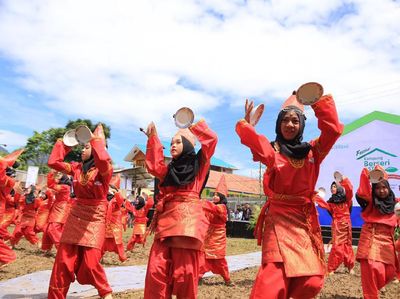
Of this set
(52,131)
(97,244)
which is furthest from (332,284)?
(52,131)

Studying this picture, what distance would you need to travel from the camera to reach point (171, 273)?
409cm

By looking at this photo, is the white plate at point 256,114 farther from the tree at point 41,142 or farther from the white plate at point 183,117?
the tree at point 41,142

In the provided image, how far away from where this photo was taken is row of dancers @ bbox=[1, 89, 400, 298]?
3.39 metres

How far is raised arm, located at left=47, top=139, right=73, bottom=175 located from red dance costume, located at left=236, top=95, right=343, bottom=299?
2812 millimetres

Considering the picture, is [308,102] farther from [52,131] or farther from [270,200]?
[52,131]

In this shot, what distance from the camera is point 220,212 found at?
7.87 meters

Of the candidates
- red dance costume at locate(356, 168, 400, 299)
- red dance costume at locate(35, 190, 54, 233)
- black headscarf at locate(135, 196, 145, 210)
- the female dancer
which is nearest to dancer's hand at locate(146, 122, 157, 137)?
the female dancer

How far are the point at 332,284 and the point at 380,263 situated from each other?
88.2 inches

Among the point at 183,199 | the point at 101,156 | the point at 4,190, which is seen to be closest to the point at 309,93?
the point at 183,199

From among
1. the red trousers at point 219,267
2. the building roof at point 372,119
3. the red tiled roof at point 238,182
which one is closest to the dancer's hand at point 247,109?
the red trousers at point 219,267

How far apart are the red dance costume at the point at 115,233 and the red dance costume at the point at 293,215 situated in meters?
4.78

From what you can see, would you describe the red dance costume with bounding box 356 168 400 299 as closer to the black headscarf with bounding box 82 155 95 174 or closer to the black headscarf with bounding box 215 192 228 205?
the black headscarf with bounding box 215 192 228 205

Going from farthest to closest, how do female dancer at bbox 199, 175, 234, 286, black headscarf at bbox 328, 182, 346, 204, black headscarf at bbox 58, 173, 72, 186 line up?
1. black headscarf at bbox 58, 173, 72, 186
2. black headscarf at bbox 328, 182, 346, 204
3. female dancer at bbox 199, 175, 234, 286

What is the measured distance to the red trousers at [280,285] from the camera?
3.17 meters
